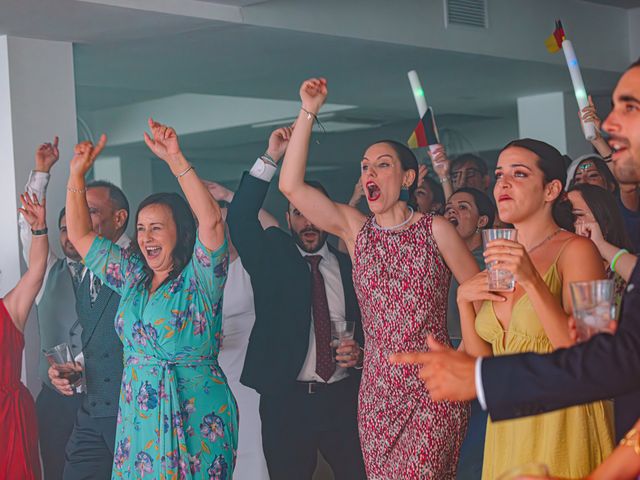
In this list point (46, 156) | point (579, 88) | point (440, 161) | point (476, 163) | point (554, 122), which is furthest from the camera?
point (554, 122)

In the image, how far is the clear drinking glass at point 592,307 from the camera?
1872 mm

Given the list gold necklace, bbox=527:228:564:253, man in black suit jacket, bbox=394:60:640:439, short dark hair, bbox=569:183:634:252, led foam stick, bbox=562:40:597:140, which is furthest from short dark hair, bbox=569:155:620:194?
man in black suit jacket, bbox=394:60:640:439

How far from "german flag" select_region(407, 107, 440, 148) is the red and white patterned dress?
3.86 ft

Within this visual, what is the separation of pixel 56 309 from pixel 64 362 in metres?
0.75

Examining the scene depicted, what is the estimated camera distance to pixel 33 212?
444 cm

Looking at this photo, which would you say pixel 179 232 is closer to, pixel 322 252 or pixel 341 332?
pixel 341 332

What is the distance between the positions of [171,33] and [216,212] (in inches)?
61.5

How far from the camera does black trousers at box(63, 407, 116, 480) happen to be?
13.9 ft

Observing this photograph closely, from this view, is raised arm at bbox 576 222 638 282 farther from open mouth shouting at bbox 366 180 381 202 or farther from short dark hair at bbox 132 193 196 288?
short dark hair at bbox 132 193 196 288

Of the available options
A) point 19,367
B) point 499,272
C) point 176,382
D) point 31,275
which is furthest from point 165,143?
point 499,272

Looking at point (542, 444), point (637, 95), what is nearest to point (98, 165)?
point (542, 444)

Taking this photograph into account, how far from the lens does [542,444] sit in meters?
2.81

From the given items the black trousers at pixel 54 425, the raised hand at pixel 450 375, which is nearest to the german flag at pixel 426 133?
the black trousers at pixel 54 425

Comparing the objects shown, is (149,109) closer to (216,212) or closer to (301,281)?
(301,281)
